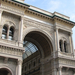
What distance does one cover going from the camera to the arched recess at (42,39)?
30.7 metres

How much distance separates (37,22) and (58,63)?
9812mm

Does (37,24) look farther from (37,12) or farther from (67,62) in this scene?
(67,62)

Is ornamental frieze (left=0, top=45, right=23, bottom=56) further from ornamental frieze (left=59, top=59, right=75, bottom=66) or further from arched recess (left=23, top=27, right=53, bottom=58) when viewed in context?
ornamental frieze (left=59, top=59, right=75, bottom=66)

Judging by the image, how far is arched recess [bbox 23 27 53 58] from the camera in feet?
101

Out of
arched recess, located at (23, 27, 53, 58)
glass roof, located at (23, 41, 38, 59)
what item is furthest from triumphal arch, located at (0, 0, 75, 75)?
glass roof, located at (23, 41, 38, 59)

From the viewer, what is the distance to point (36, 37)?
112 ft

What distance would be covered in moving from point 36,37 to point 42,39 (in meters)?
1.78

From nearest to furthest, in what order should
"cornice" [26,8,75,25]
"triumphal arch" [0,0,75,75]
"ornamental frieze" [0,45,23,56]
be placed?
"ornamental frieze" [0,45,23,56], "triumphal arch" [0,0,75,75], "cornice" [26,8,75,25]

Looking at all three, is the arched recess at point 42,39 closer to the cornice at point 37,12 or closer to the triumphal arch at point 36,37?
the triumphal arch at point 36,37

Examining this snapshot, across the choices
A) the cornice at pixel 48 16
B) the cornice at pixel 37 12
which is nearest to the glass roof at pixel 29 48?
the cornice at pixel 48 16

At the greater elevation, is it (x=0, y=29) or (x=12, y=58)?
(x=0, y=29)

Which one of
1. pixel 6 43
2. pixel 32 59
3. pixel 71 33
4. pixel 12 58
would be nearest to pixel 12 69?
pixel 12 58

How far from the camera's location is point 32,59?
151 feet

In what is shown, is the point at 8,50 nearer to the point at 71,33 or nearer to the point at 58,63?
the point at 58,63
